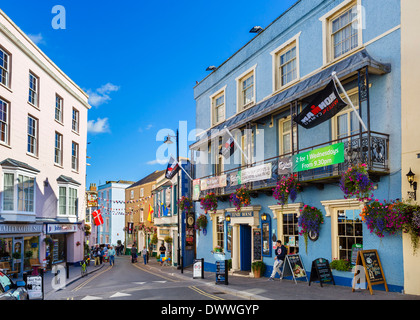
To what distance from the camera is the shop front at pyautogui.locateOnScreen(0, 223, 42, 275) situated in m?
20.8

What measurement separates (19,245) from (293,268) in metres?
15.0

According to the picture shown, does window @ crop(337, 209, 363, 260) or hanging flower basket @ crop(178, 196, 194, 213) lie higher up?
hanging flower basket @ crop(178, 196, 194, 213)

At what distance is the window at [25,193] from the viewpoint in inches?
865

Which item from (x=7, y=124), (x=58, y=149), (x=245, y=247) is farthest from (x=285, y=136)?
(x=58, y=149)

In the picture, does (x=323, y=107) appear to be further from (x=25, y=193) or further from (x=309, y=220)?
(x=25, y=193)

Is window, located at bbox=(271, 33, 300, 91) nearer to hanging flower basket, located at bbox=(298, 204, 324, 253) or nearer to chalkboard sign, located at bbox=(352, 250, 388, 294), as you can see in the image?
hanging flower basket, located at bbox=(298, 204, 324, 253)

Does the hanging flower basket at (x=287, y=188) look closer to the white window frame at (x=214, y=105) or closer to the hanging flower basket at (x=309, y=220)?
the hanging flower basket at (x=309, y=220)

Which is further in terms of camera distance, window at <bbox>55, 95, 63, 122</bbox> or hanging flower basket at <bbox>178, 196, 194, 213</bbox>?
window at <bbox>55, 95, 63, 122</bbox>

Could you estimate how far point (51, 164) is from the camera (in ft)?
89.6

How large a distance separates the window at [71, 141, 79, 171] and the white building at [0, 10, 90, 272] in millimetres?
39

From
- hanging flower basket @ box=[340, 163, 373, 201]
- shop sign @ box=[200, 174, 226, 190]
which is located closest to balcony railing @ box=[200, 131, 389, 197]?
hanging flower basket @ box=[340, 163, 373, 201]

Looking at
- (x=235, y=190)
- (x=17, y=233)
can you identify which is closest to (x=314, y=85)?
(x=235, y=190)

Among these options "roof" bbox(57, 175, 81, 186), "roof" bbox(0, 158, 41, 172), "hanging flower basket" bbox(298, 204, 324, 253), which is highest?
"roof" bbox(0, 158, 41, 172)

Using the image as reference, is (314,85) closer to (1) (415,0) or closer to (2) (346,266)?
(1) (415,0)
